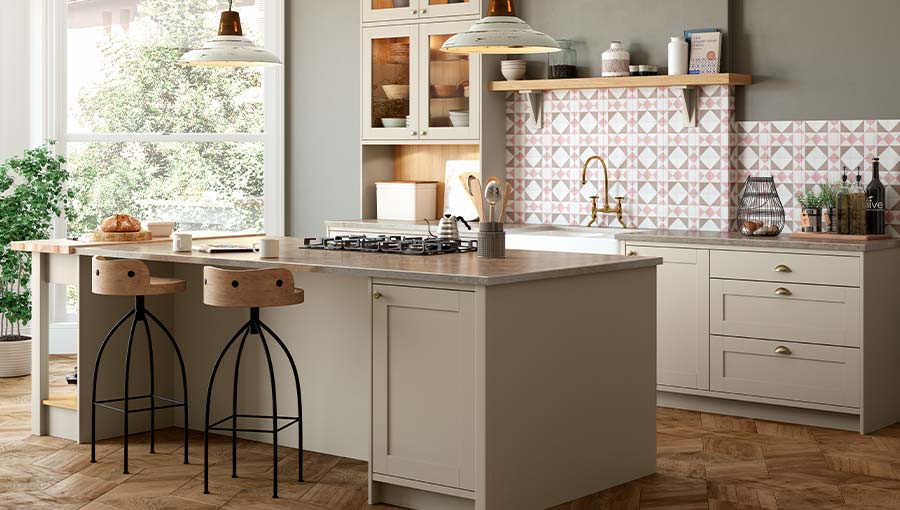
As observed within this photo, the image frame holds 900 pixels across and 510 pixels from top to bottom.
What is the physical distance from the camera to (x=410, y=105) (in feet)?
23.2

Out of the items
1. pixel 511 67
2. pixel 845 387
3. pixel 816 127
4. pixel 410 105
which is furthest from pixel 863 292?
pixel 410 105

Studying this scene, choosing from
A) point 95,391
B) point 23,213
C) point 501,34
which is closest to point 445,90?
point 23,213

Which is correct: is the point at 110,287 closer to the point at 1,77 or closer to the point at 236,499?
the point at 236,499

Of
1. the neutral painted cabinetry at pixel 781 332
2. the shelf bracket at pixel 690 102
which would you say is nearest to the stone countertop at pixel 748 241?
the neutral painted cabinetry at pixel 781 332

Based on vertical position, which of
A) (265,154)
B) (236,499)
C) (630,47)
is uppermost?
(630,47)

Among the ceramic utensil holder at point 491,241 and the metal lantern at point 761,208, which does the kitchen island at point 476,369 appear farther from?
the metal lantern at point 761,208

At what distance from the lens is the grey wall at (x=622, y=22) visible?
20.6ft

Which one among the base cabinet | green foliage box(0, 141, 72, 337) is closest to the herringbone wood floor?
the base cabinet

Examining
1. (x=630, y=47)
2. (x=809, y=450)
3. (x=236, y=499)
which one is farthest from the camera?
(x=630, y=47)

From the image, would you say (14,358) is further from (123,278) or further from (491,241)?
(491,241)

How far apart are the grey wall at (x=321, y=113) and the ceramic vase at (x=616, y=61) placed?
1.78m

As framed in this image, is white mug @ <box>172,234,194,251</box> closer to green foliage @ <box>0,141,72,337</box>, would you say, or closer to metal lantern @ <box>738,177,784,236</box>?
green foliage @ <box>0,141,72,337</box>

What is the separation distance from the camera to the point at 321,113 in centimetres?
774

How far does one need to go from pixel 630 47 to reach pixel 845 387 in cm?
220
